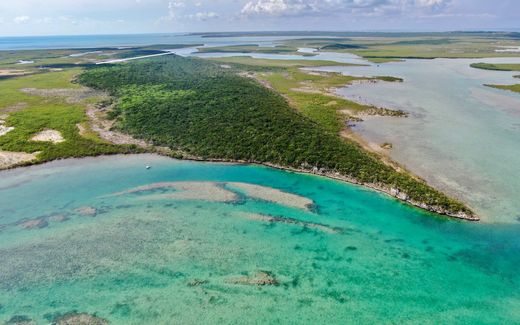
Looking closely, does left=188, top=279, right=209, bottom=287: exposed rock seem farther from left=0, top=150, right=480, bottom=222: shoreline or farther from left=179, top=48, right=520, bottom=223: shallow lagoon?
left=179, top=48, right=520, bottom=223: shallow lagoon

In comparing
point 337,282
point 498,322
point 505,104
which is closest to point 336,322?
point 337,282

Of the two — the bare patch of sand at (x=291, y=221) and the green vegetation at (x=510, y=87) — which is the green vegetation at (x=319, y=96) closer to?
the bare patch of sand at (x=291, y=221)

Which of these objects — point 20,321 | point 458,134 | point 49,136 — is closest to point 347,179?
point 458,134

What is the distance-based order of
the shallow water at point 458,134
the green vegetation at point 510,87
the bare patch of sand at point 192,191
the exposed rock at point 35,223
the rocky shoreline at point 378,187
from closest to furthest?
the exposed rock at point 35,223
the rocky shoreline at point 378,187
the bare patch of sand at point 192,191
the shallow water at point 458,134
the green vegetation at point 510,87

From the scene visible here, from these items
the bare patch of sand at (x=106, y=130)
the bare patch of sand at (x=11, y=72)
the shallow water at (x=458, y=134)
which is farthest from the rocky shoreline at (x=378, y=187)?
the bare patch of sand at (x=11, y=72)

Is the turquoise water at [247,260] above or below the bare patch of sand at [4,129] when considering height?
below

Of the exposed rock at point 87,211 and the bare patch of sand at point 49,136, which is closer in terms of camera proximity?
the exposed rock at point 87,211

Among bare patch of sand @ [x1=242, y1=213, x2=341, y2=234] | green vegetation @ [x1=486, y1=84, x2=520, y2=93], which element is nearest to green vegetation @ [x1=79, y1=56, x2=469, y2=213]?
bare patch of sand @ [x1=242, y1=213, x2=341, y2=234]

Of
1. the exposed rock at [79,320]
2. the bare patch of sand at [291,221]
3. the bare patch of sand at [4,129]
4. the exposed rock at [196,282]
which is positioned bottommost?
the exposed rock at [79,320]

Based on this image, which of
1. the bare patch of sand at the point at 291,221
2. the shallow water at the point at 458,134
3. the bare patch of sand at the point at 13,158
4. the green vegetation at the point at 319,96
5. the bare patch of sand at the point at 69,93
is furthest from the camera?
the bare patch of sand at the point at 69,93
